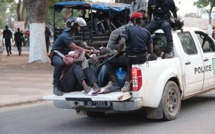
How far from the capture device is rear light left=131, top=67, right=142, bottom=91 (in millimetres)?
7262

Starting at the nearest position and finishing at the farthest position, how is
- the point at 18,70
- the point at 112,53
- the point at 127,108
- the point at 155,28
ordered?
the point at 127,108 < the point at 112,53 < the point at 155,28 < the point at 18,70

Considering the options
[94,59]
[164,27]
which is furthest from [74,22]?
[164,27]

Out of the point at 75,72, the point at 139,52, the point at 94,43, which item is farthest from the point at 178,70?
the point at 94,43

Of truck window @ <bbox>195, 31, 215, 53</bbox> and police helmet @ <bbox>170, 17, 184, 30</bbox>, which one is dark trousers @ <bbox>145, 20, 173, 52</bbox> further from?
truck window @ <bbox>195, 31, 215, 53</bbox>

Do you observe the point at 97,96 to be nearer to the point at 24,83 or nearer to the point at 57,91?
the point at 57,91

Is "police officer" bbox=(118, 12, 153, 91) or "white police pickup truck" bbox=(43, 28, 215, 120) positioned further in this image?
"police officer" bbox=(118, 12, 153, 91)

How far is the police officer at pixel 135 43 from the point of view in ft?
24.3

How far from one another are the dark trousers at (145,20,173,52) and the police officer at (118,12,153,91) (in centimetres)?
60

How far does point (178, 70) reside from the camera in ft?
27.2

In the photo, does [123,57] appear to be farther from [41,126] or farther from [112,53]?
[41,126]

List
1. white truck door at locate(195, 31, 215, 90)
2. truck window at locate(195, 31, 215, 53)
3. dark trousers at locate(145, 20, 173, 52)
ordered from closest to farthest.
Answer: dark trousers at locate(145, 20, 173, 52)
white truck door at locate(195, 31, 215, 90)
truck window at locate(195, 31, 215, 53)

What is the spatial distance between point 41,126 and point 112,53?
1.85m

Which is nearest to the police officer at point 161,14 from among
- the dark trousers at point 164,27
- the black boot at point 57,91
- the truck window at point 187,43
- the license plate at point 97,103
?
the dark trousers at point 164,27

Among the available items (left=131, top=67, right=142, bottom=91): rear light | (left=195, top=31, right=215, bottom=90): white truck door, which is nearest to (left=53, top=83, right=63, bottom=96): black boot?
(left=131, top=67, right=142, bottom=91): rear light
